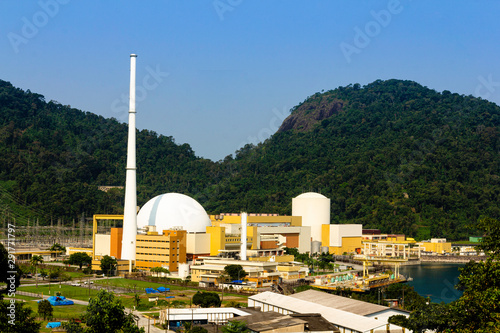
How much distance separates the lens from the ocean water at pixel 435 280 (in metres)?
55.2

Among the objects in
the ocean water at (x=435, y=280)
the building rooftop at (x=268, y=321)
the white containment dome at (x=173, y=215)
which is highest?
the white containment dome at (x=173, y=215)

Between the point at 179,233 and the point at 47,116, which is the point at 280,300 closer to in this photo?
the point at 179,233

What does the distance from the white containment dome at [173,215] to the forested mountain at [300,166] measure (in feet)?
96.6

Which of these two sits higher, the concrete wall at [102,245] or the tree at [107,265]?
the concrete wall at [102,245]

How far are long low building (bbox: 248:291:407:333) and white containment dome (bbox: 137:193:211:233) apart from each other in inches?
1255

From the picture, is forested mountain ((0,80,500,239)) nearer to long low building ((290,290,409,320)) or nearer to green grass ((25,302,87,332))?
green grass ((25,302,87,332))

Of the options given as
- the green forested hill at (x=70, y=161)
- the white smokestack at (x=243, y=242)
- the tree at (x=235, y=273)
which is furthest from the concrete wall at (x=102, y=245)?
the green forested hill at (x=70, y=161)

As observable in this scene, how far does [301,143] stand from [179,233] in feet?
313

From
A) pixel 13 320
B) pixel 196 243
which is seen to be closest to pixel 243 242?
pixel 196 243

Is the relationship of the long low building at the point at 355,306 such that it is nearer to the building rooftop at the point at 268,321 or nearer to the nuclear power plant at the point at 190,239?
the building rooftop at the point at 268,321

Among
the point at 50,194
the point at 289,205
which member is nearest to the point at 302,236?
the point at 289,205

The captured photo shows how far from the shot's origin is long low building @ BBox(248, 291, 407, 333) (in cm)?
3216

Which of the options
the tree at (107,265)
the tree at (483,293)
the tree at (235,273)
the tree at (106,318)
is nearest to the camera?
the tree at (483,293)

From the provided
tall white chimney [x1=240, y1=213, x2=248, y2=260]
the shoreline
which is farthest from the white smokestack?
the shoreline
